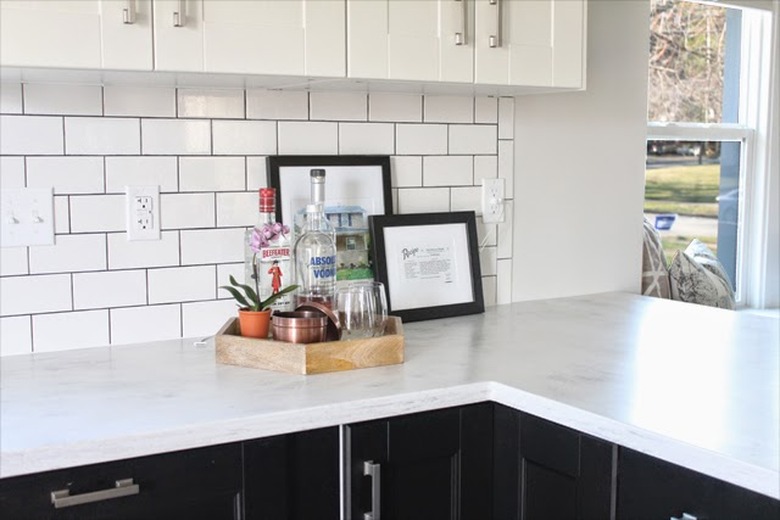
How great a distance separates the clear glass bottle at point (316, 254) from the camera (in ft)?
6.64

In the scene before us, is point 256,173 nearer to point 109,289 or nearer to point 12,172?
point 109,289

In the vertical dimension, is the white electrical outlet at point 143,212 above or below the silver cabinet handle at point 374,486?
above

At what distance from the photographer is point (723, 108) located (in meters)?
3.21

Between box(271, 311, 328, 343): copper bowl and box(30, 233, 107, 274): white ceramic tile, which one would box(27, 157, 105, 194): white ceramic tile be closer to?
box(30, 233, 107, 274): white ceramic tile

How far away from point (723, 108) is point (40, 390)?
2.47m

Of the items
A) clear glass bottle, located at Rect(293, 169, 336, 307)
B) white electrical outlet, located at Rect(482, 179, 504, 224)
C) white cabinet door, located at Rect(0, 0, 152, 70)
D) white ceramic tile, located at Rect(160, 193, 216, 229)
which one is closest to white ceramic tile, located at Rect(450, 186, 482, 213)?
white electrical outlet, located at Rect(482, 179, 504, 224)

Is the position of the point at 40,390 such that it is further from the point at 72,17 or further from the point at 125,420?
the point at 72,17

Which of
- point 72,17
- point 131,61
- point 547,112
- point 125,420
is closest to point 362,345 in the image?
point 125,420

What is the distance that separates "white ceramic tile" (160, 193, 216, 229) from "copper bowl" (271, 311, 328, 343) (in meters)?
0.36

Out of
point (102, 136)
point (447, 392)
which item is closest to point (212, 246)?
point (102, 136)

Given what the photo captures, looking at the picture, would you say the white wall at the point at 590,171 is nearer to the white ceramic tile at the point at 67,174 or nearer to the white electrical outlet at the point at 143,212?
the white electrical outlet at the point at 143,212

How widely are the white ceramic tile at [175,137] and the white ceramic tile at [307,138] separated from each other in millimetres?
180

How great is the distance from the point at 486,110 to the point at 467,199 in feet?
0.78

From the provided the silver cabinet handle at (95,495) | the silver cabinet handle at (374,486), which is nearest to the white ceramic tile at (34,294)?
the silver cabinet handle at (95,495)
